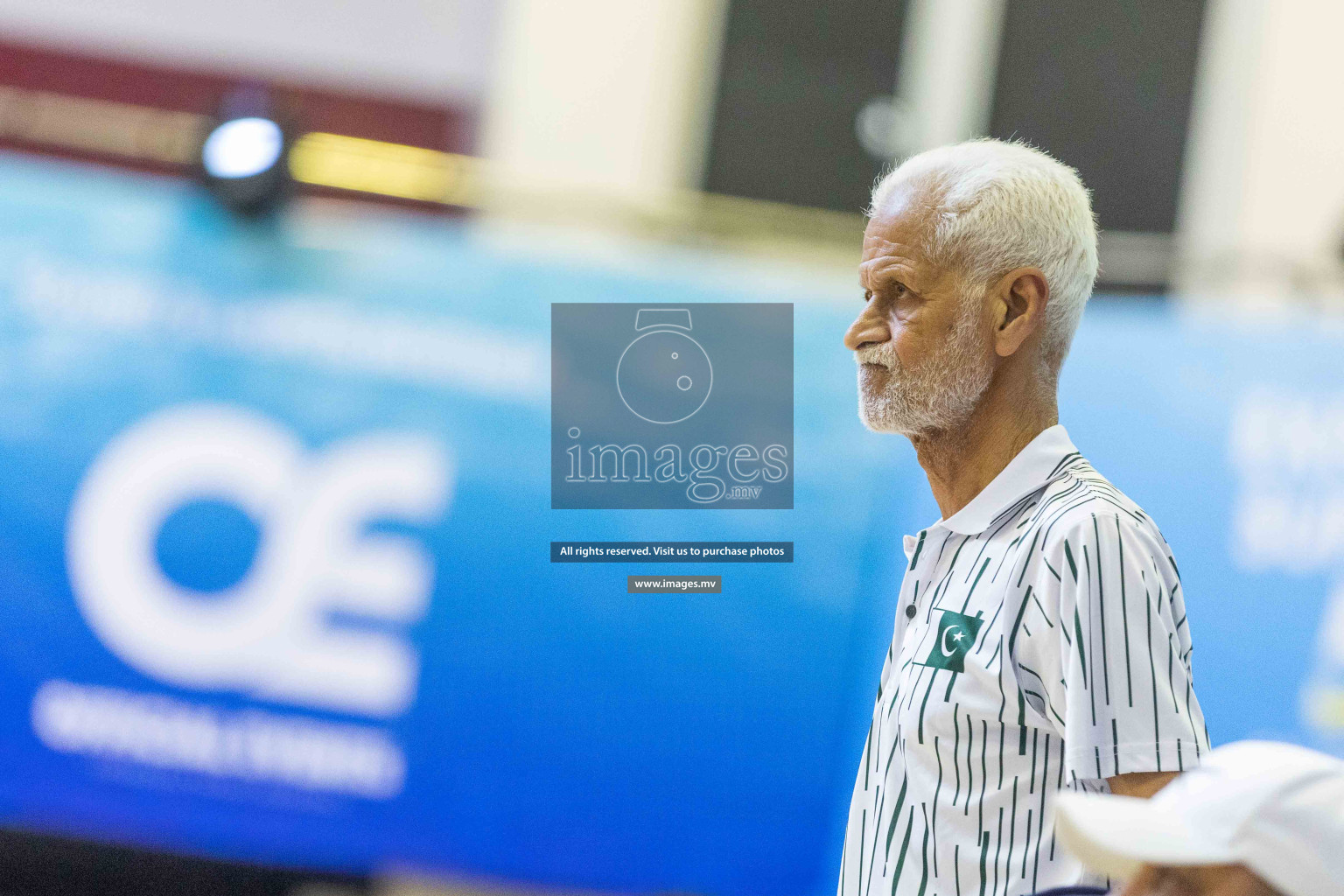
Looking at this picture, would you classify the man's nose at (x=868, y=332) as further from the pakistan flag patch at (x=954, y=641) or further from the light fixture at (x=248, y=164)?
the light fixture at (x=248, y=164)

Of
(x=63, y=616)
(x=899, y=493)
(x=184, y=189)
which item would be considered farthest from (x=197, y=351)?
(x=899, y=493)

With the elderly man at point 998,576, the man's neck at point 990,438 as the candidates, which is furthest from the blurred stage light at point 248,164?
the man's neck at point 990,438

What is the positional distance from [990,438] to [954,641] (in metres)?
0.24

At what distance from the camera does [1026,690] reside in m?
1.13

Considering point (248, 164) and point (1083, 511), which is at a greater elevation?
point (248, 164)

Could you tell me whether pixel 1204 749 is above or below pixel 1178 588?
below

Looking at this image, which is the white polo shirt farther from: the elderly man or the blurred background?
the blurred background

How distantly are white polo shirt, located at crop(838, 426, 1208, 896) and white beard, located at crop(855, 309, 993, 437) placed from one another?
86mm

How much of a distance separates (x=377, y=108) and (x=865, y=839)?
14.0 feet

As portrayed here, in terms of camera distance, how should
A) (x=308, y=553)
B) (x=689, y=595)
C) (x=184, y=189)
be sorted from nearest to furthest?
(x=689, y=595)
(x=308, y=553)
(x=184, y=189)

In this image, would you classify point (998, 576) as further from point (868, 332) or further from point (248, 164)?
point (248, 164)

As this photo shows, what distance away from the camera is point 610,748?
2.82 meters

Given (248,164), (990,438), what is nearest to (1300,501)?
(990,438)

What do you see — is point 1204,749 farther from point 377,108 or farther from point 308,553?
point 377,108
